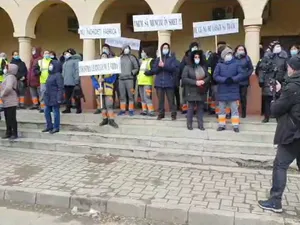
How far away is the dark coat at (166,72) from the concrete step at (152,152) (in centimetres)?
173

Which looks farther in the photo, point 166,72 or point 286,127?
point 166,72

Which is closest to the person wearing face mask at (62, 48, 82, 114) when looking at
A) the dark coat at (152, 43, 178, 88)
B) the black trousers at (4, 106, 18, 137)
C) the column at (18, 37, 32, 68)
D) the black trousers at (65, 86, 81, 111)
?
the black trousers at (65, 86, 81, 111)

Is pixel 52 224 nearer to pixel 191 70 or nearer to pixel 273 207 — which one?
pixel 273 207

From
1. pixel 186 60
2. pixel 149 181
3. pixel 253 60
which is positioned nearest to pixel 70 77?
pixel 186 60

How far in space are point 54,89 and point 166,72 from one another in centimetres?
261

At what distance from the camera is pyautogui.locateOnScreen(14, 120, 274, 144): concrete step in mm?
7379

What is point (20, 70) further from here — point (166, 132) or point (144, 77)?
point (166, 132)

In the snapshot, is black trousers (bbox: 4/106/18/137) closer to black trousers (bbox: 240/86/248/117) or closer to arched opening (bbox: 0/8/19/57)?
black trousers (bbox: 240/86/248/117)

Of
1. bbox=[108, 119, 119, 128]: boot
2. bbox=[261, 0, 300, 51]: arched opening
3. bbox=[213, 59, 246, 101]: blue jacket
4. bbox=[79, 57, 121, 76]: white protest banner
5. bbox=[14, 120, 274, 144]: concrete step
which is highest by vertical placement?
bbox=[261, 0, 300, 51]: arched opening

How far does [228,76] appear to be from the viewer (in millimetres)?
7590

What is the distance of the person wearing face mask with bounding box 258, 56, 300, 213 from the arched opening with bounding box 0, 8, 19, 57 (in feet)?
40.6

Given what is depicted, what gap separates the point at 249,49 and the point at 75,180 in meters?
5.66

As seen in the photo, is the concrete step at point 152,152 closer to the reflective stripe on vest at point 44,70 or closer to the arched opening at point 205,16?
the reflective stripe on vest at point 44,70

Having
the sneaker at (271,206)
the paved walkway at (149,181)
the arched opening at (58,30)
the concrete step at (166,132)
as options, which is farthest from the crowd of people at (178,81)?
the arched opening at (58,30)
